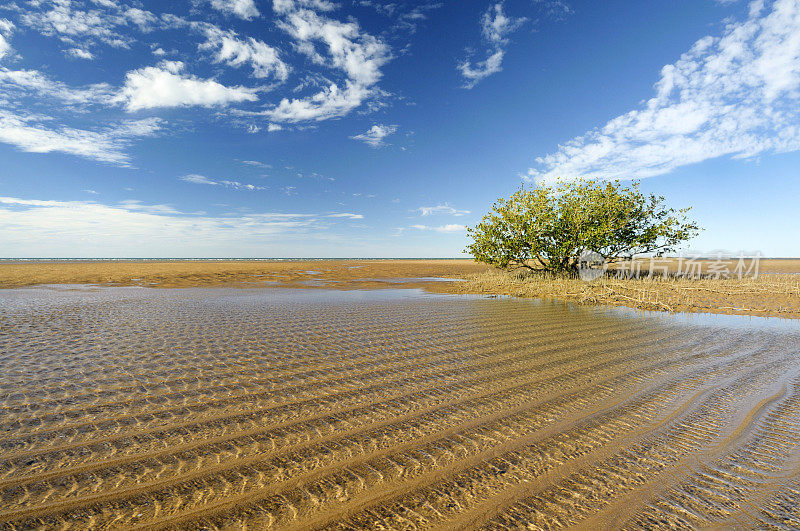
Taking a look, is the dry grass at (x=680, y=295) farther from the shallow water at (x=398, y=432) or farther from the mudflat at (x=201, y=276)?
the mudflat at (x=201, y=276)

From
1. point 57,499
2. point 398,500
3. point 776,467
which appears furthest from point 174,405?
point 776,467

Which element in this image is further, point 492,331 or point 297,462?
point 492,331

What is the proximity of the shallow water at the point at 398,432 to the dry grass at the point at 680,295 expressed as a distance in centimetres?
595

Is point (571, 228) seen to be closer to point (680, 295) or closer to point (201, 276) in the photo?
point (680, 295)

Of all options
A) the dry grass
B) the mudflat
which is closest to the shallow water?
the dry grass

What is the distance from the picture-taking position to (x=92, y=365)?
23.3 feet

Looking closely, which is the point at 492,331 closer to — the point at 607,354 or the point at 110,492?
the point at 607,354

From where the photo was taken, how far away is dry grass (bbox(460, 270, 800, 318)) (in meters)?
14.4

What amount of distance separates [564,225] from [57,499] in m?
24.5

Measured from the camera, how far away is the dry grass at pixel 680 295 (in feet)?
47.3

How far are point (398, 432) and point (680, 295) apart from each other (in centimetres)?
1828

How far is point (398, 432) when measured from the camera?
4.38 meters

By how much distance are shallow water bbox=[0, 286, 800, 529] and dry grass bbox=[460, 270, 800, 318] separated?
5.95 meters

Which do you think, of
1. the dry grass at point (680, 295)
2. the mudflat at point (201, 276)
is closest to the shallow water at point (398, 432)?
the dry grass at point (680, 295)
